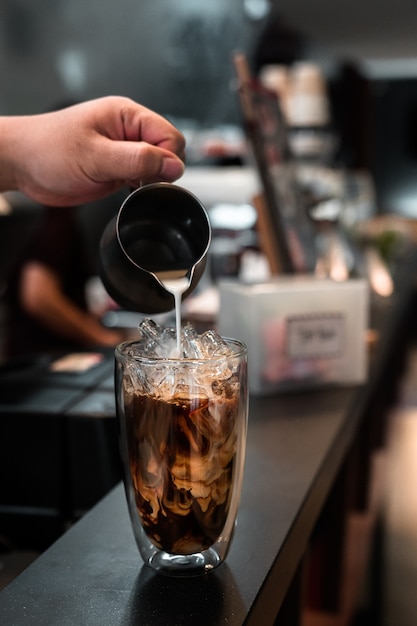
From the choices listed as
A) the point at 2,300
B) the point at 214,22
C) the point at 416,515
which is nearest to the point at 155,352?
the point at 416,515

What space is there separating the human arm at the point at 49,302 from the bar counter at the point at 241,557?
4.76 ft

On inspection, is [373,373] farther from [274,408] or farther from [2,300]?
[2,300]

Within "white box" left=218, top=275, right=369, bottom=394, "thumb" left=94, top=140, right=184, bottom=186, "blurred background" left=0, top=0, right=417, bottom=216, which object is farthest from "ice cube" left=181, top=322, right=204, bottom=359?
"blurred background" left=0, top=0, right=417, bottom=216

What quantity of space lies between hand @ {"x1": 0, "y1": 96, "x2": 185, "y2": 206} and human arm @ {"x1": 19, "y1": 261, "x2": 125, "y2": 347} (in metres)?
1.65

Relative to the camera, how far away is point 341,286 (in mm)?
1545

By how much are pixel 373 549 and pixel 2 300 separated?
5.09 feet

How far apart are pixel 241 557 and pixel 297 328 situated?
675mm

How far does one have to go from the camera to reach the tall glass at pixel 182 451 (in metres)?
0.79

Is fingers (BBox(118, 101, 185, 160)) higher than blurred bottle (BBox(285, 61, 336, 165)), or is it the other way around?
blurred bottle (BBox(285, 61, 336, 165))

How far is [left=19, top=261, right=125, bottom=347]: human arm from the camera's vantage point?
274 cm

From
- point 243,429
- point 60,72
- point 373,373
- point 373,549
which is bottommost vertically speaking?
point 373,549

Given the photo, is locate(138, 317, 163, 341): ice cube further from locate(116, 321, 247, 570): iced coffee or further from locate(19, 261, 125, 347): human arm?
locate(19, 261, 125, 347): human arm

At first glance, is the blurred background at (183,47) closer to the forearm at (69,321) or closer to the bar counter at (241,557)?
the forearm at (69,321)

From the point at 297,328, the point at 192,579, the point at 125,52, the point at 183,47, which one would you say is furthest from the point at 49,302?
the point at 183,47
